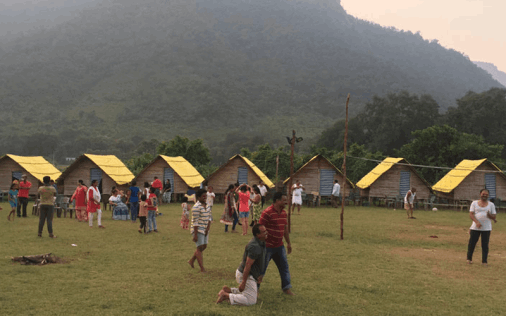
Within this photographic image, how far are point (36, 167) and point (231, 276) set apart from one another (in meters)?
29.9

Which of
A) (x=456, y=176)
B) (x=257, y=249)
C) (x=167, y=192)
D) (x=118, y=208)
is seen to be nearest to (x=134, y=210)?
(x=118, y=208)

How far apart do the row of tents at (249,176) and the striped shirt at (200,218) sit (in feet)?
80.1

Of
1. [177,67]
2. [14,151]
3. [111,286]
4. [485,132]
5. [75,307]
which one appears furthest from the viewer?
[177,67]

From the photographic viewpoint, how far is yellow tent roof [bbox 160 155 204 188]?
3609 centimetres

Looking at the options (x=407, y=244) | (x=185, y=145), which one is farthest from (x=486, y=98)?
(x=407, y=244)

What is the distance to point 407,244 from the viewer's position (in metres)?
16.9

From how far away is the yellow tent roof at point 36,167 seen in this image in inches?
1382

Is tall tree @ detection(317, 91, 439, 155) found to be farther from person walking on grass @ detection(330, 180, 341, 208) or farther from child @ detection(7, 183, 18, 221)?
child @ detection(7, 183, 18, 221)

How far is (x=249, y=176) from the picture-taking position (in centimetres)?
3688

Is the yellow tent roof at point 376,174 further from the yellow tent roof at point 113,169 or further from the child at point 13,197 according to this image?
the child at point 13,197

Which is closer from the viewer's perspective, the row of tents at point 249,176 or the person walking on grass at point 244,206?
the person walking on grass at point 244,206

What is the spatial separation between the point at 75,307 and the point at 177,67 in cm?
15833

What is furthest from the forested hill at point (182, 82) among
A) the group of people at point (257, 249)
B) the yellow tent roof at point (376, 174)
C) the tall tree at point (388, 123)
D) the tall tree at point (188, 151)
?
the group of people at point (257, 249)

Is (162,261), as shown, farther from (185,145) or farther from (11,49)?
(11,49)
